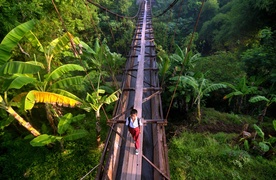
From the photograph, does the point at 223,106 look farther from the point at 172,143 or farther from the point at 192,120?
the point at 172,143

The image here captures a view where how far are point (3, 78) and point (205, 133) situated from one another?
6.03 metres

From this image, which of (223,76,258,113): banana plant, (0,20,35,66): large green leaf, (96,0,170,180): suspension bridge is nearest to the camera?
(96,0,170,180): suspension bridge

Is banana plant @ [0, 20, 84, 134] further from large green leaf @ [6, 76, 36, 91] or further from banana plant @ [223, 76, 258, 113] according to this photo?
banana plant @ [223, 76, 258, 113]

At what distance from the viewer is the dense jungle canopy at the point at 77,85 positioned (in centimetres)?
420

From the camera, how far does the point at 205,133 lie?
610cm

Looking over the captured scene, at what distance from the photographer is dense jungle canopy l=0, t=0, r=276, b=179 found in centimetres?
420

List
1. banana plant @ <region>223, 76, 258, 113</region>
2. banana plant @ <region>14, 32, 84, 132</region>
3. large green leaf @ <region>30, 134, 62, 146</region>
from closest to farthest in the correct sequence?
1. banana plant @ <region>14, 32, 84, 132</region>
2. large green leaf @ <region>30, 134, 62, 146</region>
3. banana plant @ <region>223, 76, 258, 113</region>

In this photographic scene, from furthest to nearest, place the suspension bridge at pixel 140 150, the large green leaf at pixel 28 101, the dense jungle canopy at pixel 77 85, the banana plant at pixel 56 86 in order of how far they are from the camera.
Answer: the dense jungle canopy at pixel 77 85, the banana plant at pixel 56 86, the large green leaf at pixel 28 101, the suspension bridge at pixel 140 150

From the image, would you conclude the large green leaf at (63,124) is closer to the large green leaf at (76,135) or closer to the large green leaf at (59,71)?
the large green leaf at (76,135)

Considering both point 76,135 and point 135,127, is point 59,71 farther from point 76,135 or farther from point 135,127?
point 135,127

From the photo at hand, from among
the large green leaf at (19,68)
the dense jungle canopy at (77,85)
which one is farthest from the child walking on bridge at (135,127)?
the large green leaf at (19,68)

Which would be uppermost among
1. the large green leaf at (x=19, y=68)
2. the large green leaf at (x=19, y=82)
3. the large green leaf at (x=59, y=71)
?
the large green leaf at (x=59, y=71)

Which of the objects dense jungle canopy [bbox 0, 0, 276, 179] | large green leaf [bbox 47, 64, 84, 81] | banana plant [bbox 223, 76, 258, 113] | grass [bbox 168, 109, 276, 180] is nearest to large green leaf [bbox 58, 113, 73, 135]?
dense jungle canopy [bbox 0, 0, 276, 179]

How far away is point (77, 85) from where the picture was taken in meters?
6.00
